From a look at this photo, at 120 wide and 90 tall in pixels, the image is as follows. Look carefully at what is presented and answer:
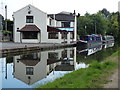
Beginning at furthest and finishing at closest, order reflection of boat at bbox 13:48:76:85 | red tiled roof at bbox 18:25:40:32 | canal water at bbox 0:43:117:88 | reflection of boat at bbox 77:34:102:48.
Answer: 1. red tiled roof at bbox 18:25:40:32
2. reflection of boat at bbox 77:34:102:48
3. reflection of boat at bbox 13:48:76:85
4. canal water at bbox 0:43:117:88

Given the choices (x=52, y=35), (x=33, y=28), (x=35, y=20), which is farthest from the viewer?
(x=52, y=35)

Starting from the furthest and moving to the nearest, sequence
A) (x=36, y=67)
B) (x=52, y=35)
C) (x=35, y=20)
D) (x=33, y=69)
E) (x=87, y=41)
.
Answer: (x=52, y=35), (x=87, y=41), (x=35, y=20), (x=36, y=67), (x=33, y=69)

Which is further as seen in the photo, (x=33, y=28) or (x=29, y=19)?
(x=29, y=19)

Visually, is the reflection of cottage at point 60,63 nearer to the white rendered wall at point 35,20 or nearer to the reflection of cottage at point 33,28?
the reflection of cottage at point 33,28

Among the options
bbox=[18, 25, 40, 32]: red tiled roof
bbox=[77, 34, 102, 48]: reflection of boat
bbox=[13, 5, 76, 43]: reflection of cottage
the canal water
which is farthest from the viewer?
bbox=[13, 5, 76, 43]: reflection of cottage

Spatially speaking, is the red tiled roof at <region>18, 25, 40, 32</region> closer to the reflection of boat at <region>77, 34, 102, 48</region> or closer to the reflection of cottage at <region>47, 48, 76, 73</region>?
the reflection of boat at <region>77, 34, 102, 48</region>

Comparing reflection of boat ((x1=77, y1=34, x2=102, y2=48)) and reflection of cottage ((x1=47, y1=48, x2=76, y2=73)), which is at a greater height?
reflection of boat ((x1=77, y1=34, x2=102, y2=48))

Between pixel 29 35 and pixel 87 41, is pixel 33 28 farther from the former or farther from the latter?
pixel 87 41

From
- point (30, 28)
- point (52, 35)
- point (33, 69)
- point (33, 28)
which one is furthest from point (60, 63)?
point (52, 35)

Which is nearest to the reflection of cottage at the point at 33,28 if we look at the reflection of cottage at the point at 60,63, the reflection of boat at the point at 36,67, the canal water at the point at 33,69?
the reflection of cottage at the point at 60,63

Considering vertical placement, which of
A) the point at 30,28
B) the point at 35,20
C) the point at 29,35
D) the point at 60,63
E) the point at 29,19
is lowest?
the point at 60,63

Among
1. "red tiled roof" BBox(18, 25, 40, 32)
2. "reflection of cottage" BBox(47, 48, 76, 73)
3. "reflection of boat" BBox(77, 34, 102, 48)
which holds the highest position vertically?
"red tiled roof" BBox(18, 25, 40, 32)

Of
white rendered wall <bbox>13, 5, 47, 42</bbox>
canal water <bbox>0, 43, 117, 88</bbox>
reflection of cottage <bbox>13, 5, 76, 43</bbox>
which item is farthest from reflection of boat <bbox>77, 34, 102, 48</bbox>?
canal water <bbox>0, 43, 117, 88</bbox>

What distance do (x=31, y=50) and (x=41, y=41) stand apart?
15783mm
